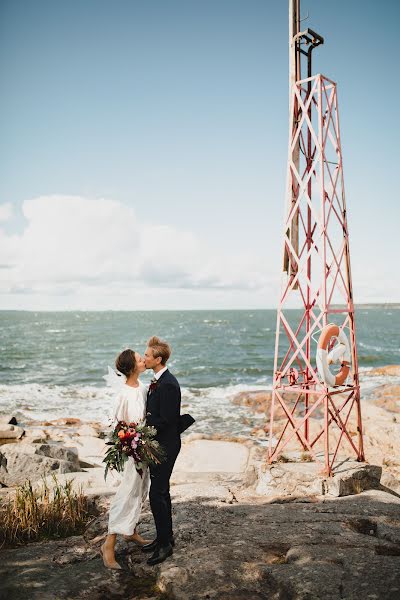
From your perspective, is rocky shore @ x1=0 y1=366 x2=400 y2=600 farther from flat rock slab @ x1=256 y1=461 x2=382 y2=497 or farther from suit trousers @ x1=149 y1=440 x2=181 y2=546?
suit trousers @ x1=149 y1=440 x2=181 y2=546

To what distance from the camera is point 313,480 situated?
645cm

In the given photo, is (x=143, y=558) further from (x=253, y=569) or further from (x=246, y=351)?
(x=246, y=351)

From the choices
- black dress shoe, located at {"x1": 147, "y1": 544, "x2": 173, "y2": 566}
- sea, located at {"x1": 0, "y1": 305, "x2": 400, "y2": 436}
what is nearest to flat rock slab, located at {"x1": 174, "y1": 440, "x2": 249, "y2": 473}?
sea, located at {"x1": 0, "y1": 305, "x2": 400, "y2": 436}

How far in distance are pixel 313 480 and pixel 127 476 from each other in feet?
11.8

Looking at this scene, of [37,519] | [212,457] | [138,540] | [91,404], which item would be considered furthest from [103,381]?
[138,540]

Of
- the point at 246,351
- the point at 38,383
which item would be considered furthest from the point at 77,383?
the point at 246,351

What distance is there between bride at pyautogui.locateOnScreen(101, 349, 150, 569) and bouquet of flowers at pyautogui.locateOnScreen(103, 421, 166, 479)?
0.11 metres

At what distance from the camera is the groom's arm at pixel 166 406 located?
4.02m

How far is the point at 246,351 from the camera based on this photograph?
157ft

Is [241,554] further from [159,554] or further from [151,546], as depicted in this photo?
[151,546]

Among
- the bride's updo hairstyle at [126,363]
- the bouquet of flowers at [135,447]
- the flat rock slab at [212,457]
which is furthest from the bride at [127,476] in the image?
the flat rock slab at [212,457]

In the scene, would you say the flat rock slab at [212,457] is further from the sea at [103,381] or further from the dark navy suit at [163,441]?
the dark navy suit at [163,441]

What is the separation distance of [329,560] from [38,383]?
27544 mm

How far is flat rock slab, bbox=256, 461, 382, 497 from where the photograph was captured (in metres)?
6.29
